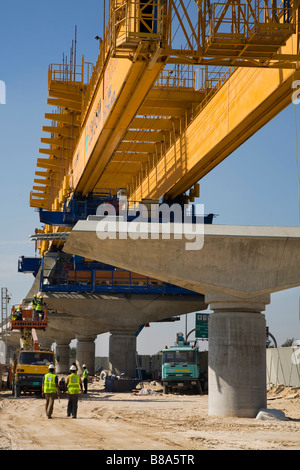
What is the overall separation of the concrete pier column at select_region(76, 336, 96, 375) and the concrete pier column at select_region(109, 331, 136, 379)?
14094 millimetres

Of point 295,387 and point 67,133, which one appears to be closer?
point 295,387

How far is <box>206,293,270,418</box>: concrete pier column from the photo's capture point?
20391 millimetres

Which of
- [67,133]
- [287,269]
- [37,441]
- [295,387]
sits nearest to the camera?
[37,441]

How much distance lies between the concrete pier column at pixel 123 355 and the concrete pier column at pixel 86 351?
1409cm

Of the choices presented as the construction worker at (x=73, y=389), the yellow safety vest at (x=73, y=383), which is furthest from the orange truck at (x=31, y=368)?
the yellow safety vest at (x=73, y=383)

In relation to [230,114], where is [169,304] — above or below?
below

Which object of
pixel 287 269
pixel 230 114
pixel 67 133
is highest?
pixel 67 133

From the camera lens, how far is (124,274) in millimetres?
44750

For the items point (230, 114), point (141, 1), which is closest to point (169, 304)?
point (230, 114)

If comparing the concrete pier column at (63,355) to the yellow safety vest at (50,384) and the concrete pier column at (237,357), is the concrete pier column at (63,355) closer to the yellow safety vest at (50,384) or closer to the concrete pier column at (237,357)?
the concrete pier column at (237,357)

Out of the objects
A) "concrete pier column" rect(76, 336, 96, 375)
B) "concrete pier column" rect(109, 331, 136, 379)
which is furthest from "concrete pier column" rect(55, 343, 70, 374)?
"concrete pier column" rect(109, 331, 136, 379)

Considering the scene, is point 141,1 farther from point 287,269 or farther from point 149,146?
point 149,146

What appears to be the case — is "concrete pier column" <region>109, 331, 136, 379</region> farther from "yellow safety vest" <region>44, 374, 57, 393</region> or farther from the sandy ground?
"yellow safety vest" <region>44, 374, 57, 393</region>
